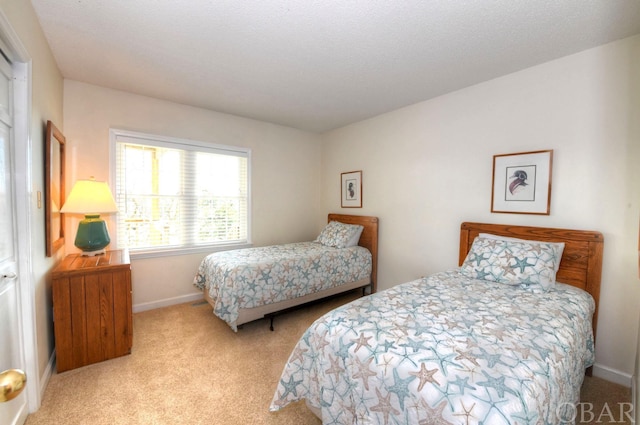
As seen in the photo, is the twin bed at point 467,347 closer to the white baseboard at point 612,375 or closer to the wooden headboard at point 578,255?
the wooden headboard at point 578,255

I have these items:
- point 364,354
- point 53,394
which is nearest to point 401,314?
point 364,354

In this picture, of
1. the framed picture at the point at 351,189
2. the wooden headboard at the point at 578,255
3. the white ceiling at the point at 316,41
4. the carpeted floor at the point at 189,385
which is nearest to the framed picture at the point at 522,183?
the wooden headboard at the point at 578,255

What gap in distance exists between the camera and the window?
3061 mm

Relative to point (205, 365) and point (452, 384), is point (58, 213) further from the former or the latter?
point (452, 384)

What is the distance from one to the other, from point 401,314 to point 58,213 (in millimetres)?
2928

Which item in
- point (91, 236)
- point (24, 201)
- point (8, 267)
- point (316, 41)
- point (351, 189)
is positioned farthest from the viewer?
point (351, 189)

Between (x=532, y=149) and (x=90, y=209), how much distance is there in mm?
3830

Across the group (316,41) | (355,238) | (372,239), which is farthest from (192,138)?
(372,239)

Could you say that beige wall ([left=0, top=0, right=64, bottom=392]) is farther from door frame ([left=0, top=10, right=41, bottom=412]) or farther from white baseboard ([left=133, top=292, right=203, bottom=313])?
white baseboard ([left=133, top=292, right=203, bottom=313])

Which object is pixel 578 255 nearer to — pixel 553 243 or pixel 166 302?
pixel 553 243

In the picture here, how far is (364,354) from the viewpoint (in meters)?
1.27

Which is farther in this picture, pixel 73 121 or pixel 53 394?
pixel 73 121

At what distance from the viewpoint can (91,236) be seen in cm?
246

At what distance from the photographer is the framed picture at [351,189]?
3918mm
